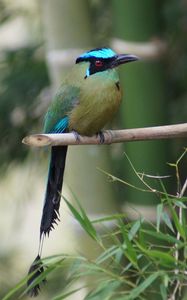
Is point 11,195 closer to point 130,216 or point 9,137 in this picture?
point 9,137

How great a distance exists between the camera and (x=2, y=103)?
3641 mm

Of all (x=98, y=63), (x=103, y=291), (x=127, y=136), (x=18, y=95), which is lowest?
(x=103, y=291)

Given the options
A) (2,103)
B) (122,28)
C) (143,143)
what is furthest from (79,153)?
(2,103)

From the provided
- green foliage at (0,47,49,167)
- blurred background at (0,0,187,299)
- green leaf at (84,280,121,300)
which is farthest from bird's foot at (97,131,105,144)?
green foliage at (0,47,49,167)

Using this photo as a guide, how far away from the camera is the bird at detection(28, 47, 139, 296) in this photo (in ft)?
8.18

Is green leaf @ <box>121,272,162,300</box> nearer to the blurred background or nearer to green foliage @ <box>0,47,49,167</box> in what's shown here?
the blurred background

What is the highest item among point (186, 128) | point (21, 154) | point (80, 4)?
point (80, 4)

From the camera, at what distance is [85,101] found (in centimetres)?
254

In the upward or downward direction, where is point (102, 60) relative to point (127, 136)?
upward

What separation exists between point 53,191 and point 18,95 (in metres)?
1.25

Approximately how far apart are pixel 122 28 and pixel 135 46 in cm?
8

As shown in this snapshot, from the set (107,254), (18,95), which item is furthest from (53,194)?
(18,95)

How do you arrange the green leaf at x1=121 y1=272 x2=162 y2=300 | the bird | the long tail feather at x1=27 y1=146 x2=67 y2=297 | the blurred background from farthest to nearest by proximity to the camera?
1. the blurred background
2. the bird
3. the long tail feather at x1=27 y1=146 x2=67 y2=297
4. the green leaf at x1=121 y1=272 x2=162 y2=300

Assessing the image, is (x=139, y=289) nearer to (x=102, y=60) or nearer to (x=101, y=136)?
(x=101, y=136)
